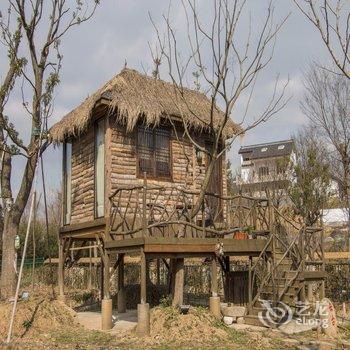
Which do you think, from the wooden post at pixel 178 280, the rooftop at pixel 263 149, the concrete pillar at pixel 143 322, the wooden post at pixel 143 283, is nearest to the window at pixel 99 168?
the wooden post at pixel 178 280

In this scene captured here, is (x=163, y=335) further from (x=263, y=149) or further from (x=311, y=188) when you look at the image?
(x=263, y=149)

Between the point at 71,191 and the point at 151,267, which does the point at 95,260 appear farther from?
the point at 71,191

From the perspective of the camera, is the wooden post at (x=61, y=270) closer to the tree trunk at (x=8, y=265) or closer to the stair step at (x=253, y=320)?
the tree trunk at (x=8, y=265)

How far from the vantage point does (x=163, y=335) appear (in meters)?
9.73

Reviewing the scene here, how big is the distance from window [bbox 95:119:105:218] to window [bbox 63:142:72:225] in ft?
5.97

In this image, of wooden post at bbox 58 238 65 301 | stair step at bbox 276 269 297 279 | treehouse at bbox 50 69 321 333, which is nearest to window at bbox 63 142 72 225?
treehouse at bbox 50 69 321 333

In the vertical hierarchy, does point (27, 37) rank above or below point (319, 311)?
above

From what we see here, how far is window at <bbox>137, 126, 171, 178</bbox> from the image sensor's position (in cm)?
1377

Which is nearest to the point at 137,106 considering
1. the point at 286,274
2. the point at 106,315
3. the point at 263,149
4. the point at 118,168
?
the point at 118,168

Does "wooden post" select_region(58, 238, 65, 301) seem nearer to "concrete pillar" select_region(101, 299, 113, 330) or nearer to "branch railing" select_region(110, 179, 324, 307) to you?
"branch railing" select_region(110, 179, 324, 307)

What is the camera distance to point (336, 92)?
760 inches

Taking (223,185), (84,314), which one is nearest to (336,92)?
(223,185)

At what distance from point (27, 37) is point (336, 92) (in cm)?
1158

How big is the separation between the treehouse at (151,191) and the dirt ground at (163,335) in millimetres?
973
